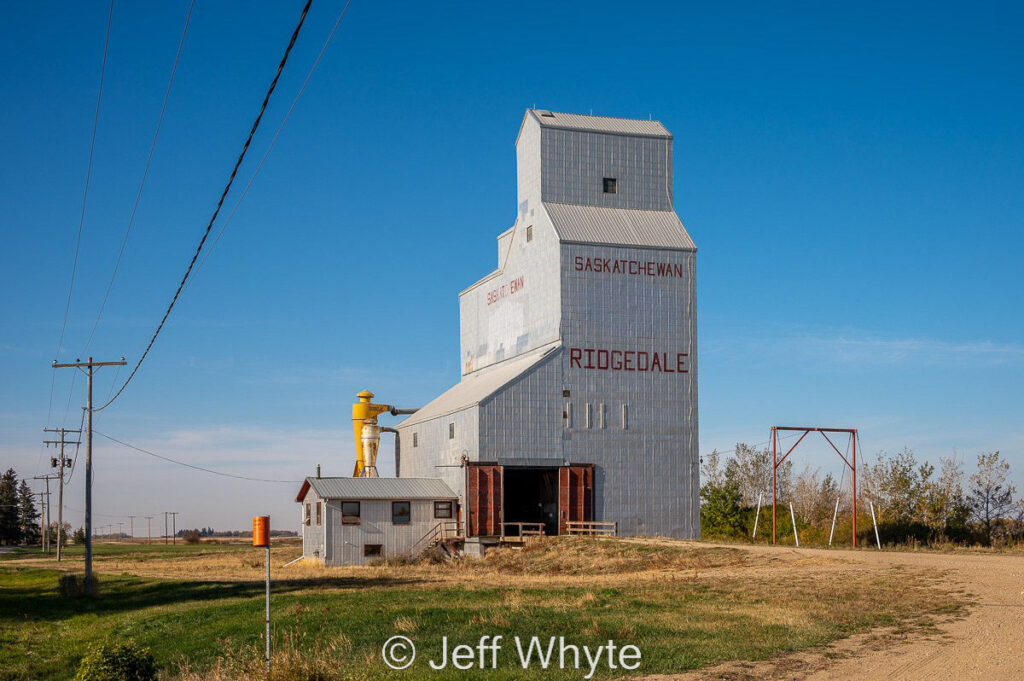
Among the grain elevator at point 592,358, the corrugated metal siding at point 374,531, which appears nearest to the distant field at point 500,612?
the corrugated metal siding at point 374,531

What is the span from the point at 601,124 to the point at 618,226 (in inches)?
246

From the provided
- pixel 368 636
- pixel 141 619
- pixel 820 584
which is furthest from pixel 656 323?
pixel 368 636

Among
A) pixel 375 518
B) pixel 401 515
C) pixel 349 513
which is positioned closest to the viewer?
pixel 349 513

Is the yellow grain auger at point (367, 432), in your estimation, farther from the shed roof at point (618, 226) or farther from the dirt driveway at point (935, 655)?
the dirt driveway at point (935, 655)

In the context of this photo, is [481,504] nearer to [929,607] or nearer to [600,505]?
[600,505]

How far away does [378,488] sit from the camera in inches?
2116

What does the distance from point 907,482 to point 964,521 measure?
19.1 feet

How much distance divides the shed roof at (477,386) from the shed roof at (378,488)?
403 cm

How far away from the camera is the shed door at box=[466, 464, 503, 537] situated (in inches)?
2030

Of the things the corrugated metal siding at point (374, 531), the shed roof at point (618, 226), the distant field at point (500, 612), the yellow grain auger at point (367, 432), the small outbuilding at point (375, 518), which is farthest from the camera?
the yellow grain auger at point (367, 432)

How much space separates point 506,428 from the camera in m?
51.7

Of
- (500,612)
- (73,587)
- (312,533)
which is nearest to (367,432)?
(312,533)

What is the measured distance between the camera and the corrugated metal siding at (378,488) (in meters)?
52.7

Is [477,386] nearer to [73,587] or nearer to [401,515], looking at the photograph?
[401,515]
